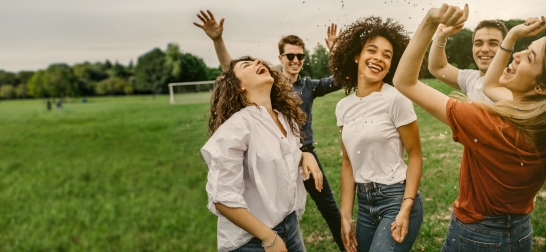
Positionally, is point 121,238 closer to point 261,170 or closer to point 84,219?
point 84,219

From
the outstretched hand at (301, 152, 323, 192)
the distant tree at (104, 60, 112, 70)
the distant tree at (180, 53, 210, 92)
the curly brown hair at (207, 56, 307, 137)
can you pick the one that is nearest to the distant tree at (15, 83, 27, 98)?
the distant tree at (104, 60, 112, 70)

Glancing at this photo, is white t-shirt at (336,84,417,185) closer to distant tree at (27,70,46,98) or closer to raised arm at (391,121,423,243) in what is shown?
raised arm at (391,121,423,243)

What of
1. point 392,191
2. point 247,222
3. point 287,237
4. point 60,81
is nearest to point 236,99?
point 247,222

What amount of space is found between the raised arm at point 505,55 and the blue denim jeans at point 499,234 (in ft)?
1.82

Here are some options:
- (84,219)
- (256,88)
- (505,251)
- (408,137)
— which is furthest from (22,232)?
(505,251)

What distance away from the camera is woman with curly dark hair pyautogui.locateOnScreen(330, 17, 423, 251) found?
2057 mm

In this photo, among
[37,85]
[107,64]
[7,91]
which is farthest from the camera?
[37,85]

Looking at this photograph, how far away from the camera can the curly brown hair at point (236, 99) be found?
6.73 ft

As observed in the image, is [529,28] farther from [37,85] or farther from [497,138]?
[37,85]

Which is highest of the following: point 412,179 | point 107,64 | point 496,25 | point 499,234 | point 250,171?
point 107,64

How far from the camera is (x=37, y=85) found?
1241cm

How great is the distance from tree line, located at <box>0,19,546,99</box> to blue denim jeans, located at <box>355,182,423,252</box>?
1.03 m

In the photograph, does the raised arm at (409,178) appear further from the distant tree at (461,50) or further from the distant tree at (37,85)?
the distant tree at (37,85)

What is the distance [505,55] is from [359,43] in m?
0.81
